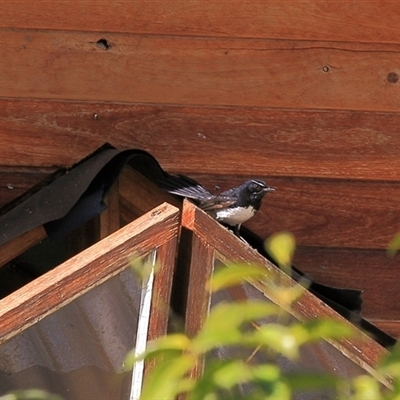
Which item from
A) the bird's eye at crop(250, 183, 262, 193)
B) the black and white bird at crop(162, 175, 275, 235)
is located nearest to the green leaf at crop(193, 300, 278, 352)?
the black and white bird at crop(162, 175, 275, 235)

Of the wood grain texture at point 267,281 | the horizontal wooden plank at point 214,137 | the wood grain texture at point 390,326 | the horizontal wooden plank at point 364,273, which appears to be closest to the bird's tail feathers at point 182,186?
the horizontal wooden plank at point 214,137

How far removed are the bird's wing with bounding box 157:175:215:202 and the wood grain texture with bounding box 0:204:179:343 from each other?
47.9 inches

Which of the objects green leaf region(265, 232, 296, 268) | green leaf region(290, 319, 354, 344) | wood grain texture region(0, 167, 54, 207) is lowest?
green leaf region(290, 319, 354, 344)

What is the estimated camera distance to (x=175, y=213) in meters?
1.95

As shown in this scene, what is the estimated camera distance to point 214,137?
3.55m

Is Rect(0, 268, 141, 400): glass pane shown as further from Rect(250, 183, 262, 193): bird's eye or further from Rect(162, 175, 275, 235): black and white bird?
Rect(250, 183, 262, 193): bird's eye

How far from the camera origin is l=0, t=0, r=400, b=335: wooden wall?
137 inches

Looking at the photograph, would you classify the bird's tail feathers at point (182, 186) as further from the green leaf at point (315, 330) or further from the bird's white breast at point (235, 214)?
the green leaf at point (315, 330)

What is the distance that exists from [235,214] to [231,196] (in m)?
0.18

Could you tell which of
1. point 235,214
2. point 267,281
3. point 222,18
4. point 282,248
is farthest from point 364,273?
point 282,248

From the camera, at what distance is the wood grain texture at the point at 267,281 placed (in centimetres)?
197

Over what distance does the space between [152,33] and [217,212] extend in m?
0.99

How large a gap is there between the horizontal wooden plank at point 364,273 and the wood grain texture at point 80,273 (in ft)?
5.91

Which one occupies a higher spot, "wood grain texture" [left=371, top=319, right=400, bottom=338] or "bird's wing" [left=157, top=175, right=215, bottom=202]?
"bird's wing" [left=157, top=175, right=215, bottom=202]
